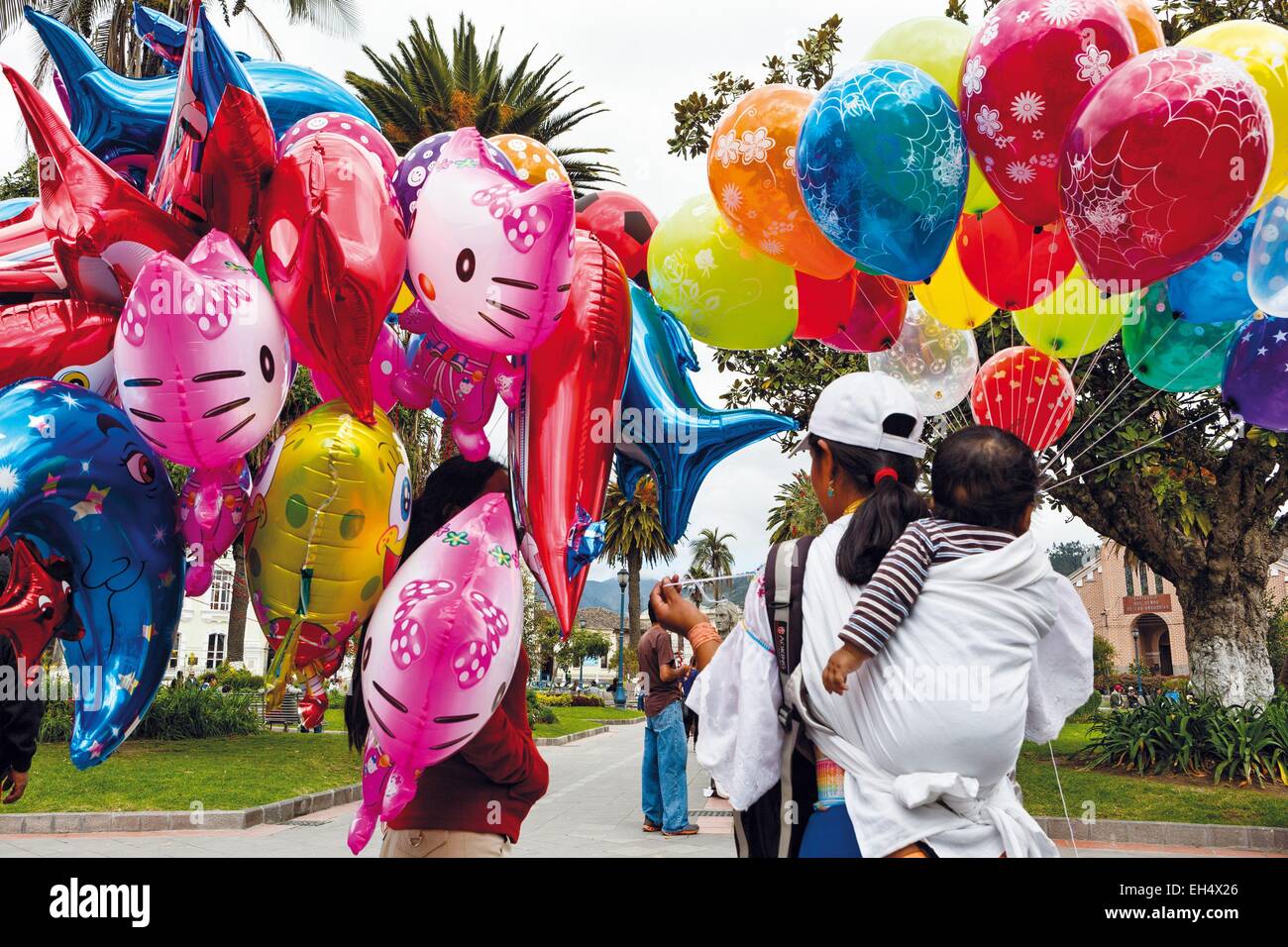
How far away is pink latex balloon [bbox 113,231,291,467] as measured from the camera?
2135 mm

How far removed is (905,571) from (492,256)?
1.22 m

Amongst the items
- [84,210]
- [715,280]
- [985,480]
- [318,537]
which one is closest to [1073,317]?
[715,280]

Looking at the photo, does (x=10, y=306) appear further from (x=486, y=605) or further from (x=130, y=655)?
(x=486, y=605)

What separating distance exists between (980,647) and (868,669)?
23 centimetres

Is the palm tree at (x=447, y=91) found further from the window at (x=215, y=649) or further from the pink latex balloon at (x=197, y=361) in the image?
the window at (x=215, y=649)

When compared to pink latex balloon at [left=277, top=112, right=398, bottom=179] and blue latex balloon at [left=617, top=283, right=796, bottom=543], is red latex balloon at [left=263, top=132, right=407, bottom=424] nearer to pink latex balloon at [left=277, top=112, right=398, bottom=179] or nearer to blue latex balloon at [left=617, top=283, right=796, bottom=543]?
pink latex balloon at [left=277, top=112, right=398, bottom=179]

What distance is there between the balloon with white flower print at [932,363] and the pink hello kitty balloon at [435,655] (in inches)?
138

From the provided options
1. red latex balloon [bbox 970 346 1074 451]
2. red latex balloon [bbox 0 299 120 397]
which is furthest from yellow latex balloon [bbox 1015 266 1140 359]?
red latex balloon [bbox 0 299 120 397]

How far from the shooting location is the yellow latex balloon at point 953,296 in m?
4.75

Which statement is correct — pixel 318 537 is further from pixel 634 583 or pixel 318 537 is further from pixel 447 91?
pixel 634 583

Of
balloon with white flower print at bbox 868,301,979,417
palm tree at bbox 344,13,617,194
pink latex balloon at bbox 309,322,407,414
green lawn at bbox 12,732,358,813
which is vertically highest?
palm tree at bbox 344,13,617,194

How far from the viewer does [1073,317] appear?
15.2ft

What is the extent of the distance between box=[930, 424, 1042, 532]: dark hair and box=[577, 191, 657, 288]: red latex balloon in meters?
1.84

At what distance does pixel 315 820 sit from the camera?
30.6 feet
